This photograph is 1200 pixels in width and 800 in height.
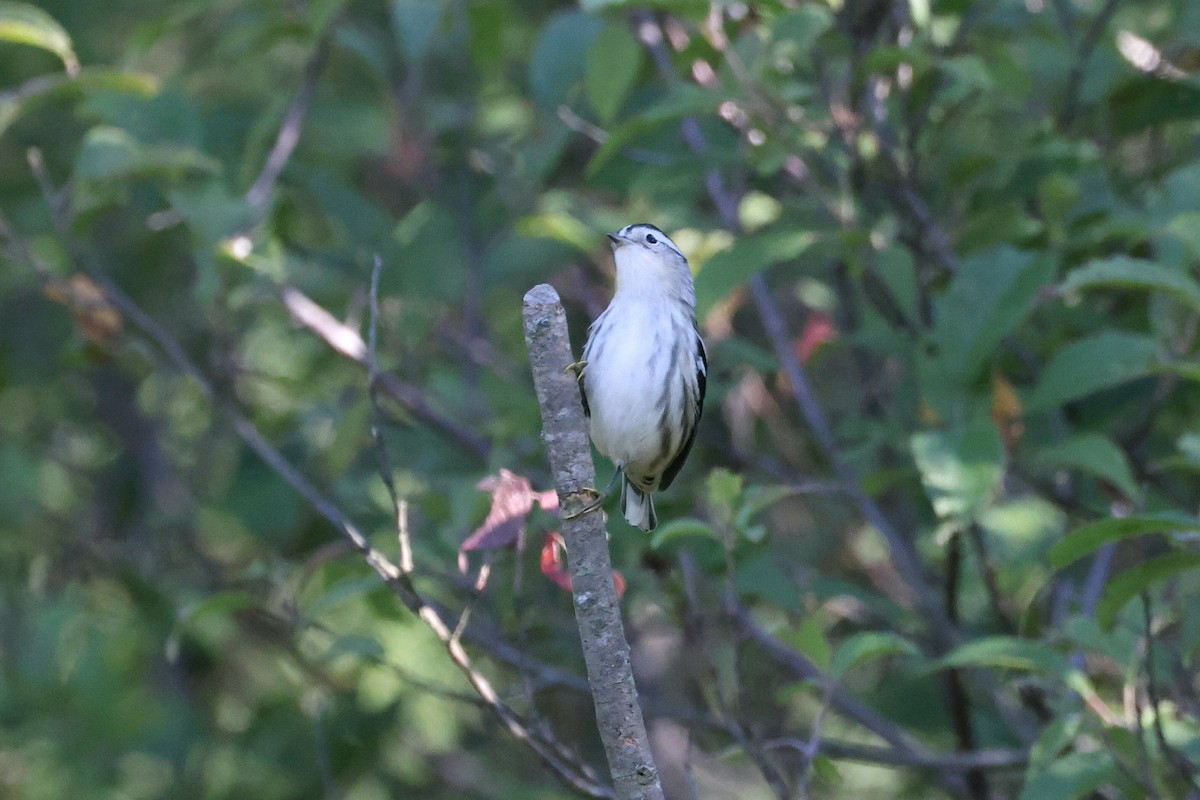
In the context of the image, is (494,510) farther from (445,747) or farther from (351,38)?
(445,747)

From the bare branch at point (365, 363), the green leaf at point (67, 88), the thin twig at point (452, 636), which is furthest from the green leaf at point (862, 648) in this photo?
the green leaf at point (67, 88)

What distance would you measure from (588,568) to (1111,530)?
3.86ft

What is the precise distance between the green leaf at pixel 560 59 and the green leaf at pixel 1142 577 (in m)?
2.82

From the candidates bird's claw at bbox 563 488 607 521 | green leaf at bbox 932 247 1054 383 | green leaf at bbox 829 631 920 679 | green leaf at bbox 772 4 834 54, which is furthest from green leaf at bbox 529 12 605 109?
bird's claw at bbox 563 488 607 521

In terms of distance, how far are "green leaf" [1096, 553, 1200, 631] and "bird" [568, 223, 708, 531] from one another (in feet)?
4.51

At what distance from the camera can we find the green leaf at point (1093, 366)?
3740 millimetres

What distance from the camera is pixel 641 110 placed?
5.37 meters

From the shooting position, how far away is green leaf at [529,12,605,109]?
5191 millimetres

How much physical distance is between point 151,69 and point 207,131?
2614mm

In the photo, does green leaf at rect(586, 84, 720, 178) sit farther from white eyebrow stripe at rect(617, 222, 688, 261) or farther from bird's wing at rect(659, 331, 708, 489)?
bird's wing at rect(659, 331, 708, 489)

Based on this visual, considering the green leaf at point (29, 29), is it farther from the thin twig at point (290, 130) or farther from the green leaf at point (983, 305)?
the green leaf at point (983, 305)

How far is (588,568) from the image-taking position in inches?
98.9

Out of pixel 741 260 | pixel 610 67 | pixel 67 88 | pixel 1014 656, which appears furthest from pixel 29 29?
pixel 1014 656

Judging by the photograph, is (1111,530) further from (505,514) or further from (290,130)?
(290,130)
